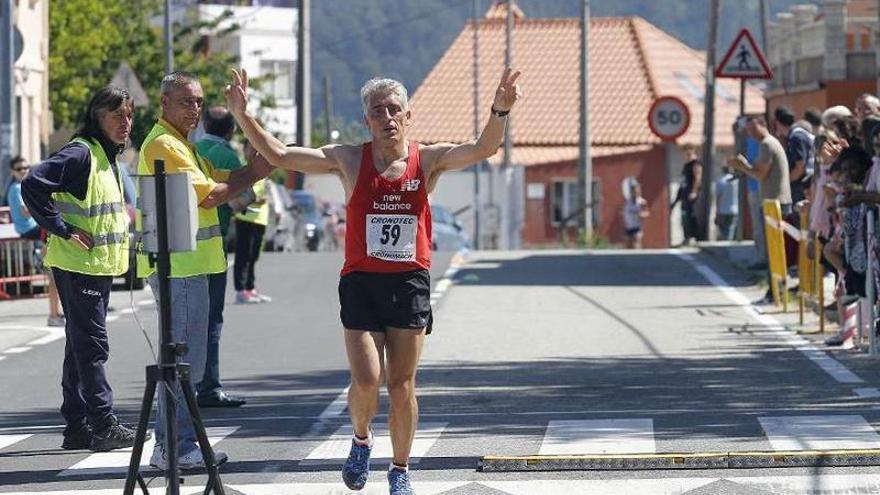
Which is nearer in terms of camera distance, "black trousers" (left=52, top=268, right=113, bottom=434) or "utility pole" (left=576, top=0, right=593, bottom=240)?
"black trousers" (left=52, top=268, right=113, bottom=434)

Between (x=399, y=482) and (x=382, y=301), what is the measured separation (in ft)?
2.54


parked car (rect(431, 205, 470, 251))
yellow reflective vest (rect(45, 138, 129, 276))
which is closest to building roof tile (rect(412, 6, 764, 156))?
parked car (rect(431, 205, 470, 251))

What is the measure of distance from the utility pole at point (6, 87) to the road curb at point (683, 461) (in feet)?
64.2

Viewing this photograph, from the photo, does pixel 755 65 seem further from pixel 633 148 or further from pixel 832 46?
pixel 633 148

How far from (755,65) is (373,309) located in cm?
2147

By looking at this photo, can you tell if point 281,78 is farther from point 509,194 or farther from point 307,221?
point 307,221

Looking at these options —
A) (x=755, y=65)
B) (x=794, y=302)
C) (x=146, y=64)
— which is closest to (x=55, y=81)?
(x=146, y=64)

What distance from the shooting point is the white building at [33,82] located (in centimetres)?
4503

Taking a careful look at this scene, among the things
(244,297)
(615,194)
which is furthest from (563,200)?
(244,297)

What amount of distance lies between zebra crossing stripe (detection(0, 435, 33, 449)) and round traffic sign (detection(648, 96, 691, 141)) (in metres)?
27.8

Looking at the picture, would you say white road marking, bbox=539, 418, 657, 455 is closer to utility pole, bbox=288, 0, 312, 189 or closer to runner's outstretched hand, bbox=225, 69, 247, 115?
runner's outstretched hand, bbox=225, 69, 247, 115

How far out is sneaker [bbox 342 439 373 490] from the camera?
1048cm

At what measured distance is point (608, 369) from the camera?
1745 centimetres

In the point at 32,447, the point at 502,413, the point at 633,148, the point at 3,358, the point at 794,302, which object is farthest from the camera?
the point at 633,148
